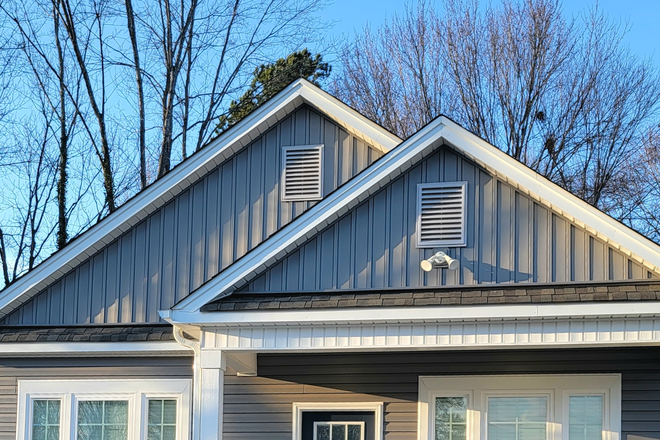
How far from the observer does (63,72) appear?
22609mm

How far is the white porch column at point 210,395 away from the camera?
8625mm

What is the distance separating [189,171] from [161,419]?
304 cm

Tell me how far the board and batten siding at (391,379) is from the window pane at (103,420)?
130 cm

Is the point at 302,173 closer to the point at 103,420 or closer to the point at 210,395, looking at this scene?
the point at 210,395

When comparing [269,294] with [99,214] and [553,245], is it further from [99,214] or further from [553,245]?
[99,214]

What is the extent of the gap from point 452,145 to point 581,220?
156 centimetres

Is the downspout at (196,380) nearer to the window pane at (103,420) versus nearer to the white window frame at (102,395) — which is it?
the white window frame at (102,395)

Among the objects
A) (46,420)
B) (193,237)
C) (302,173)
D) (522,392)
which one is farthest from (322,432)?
(46,420)

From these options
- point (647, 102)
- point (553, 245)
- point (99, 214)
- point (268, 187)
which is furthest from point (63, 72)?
point (553, 245)

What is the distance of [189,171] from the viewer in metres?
11.2

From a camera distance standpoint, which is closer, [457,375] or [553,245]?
[553,245]

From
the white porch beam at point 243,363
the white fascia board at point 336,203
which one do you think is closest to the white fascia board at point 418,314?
the white fascia board at point 336,203

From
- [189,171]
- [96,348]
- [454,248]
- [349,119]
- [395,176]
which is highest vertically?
[349,119]

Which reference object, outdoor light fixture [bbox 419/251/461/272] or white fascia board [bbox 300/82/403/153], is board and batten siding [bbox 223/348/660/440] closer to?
outdoor light fixture [bbox 419/251/461/272]
